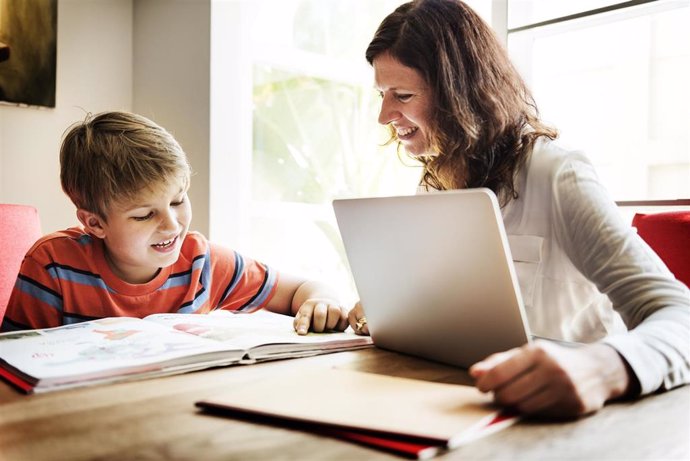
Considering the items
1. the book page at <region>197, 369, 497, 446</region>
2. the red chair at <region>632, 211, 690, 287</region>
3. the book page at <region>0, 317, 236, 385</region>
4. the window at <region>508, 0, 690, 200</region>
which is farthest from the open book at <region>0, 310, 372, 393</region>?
the window at <region>508, 0, 690, 200</region>

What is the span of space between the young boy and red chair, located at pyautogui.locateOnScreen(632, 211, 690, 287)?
0.74m

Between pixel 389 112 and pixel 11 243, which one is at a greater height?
pixel 389 112

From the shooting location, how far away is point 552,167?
3.41ft

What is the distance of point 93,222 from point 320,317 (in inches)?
21.5

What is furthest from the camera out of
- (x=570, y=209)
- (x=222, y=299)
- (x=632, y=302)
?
(x=222, y=299)

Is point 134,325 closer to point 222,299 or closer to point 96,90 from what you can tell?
point 222,299

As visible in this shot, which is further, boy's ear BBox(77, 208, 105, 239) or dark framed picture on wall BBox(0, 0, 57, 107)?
dark framed picture on wall BBox(0, 0, 57, 107)

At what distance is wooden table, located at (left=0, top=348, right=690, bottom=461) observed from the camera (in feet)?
1.62

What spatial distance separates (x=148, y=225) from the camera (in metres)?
1.25

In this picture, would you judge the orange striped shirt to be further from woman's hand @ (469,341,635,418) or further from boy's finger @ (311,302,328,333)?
woman's hand @ (469,341,635,418)

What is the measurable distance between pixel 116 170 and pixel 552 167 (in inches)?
32.1

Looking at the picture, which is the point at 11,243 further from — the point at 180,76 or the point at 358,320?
the point at 358,320

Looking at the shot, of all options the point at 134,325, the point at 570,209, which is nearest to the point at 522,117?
the point at 570,209

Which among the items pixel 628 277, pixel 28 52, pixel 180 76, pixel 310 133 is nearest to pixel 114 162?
pixel 628 277
